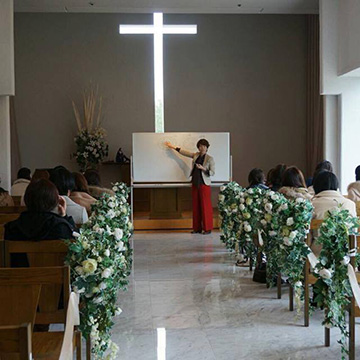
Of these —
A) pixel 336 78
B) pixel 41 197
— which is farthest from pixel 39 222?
pixel 336 78

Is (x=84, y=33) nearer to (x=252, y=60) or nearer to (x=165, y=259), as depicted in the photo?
(x=252, y=60)

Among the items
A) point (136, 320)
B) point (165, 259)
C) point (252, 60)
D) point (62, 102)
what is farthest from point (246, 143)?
point (136, 320)

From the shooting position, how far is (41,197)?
404 cm

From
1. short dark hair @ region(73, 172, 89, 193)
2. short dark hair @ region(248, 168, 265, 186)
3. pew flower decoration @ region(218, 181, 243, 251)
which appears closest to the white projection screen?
pew flower decoration @ region(218, 181, 243, 251)

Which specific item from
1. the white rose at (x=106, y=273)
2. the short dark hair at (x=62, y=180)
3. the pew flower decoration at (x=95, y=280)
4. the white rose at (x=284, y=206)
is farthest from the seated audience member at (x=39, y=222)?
the white rose at (x=284, y=206)

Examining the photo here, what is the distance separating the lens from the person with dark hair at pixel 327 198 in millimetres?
5188

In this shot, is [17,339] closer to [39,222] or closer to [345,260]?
[39,222]

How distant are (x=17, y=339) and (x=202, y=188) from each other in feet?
27.5

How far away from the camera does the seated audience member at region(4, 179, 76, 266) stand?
388 centimetres

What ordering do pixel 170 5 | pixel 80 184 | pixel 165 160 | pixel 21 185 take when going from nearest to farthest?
pixel 80 184 < pixel 21 185 < pixel 170 5 < pixel 165 160

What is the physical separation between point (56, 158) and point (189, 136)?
3.34 m

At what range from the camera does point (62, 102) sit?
1309 centimetres

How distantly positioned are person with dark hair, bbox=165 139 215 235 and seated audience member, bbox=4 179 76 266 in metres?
6.09

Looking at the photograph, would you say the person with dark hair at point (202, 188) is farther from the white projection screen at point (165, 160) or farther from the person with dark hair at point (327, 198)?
the person with dark hair at point (327, 198)
